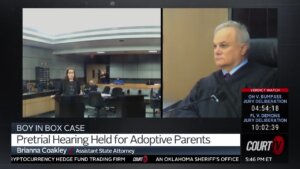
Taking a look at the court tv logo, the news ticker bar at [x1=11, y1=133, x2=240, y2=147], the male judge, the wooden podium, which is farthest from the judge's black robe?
the wooden podium

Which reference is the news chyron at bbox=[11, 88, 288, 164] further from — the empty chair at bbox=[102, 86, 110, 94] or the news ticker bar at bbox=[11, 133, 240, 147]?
the empty chair at bbox=[102, 86, 110, 94]

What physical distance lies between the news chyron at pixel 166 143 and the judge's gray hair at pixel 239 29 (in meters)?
0.48

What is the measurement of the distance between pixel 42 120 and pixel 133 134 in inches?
34.3

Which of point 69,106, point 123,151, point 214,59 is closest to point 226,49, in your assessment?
point 214,59

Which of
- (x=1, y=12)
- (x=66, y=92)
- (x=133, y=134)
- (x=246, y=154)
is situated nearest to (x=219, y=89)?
(x=246, y=154)

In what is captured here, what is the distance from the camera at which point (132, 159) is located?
281 centimetres

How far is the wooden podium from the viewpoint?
2.76 meters

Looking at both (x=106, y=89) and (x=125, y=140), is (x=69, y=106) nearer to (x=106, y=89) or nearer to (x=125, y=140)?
(x=106, y=89)

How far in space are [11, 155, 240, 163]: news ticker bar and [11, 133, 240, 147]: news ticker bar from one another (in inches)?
4.7

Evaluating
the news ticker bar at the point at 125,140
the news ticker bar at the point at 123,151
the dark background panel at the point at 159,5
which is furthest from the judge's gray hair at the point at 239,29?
the news ticker bar at the point at 123,151

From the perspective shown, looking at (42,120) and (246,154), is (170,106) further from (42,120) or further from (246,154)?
(42,120)

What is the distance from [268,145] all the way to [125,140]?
1361 millimetres

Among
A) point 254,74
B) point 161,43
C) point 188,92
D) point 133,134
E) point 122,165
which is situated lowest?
point 122,165

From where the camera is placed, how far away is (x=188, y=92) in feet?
9.05
